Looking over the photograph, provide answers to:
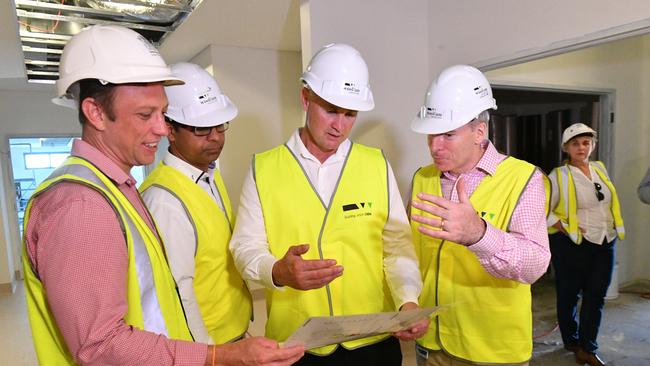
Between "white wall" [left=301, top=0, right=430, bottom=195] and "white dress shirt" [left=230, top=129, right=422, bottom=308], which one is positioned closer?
"white dress shirt" [left=230, top=129, right=422, bottom=308]

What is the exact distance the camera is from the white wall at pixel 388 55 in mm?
2719

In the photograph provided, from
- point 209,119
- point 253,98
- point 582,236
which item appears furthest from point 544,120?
point 253,98

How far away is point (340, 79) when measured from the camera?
1.49 m

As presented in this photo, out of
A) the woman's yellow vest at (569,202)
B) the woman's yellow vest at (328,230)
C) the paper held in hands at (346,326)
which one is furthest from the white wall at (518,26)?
the paper held in hands at (346,326)

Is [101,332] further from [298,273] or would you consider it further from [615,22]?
[615,22]

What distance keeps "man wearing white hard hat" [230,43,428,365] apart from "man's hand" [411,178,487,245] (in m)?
0.41

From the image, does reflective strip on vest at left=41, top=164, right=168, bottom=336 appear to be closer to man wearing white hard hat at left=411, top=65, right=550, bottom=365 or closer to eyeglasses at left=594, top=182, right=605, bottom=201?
man wearing white hard hat at left=411, top=65, right=550, bottom=365

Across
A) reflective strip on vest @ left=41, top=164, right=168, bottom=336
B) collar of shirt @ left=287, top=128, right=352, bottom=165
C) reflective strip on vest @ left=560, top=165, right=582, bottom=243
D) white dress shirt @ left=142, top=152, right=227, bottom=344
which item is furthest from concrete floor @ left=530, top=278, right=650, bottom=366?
reflective strip on vest @ left=41, top=164, right=168, bottom=336

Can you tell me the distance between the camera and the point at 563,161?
241 cm

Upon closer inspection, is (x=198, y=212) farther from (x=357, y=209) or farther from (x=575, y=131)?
(x=575, y=131)

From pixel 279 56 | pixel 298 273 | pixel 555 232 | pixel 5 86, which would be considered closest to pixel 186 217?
pixel 298 273

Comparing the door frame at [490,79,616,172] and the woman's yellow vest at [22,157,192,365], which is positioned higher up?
the door frame at [490,79,616,172]

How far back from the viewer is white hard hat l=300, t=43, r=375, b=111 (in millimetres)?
1483

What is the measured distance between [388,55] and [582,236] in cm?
168
